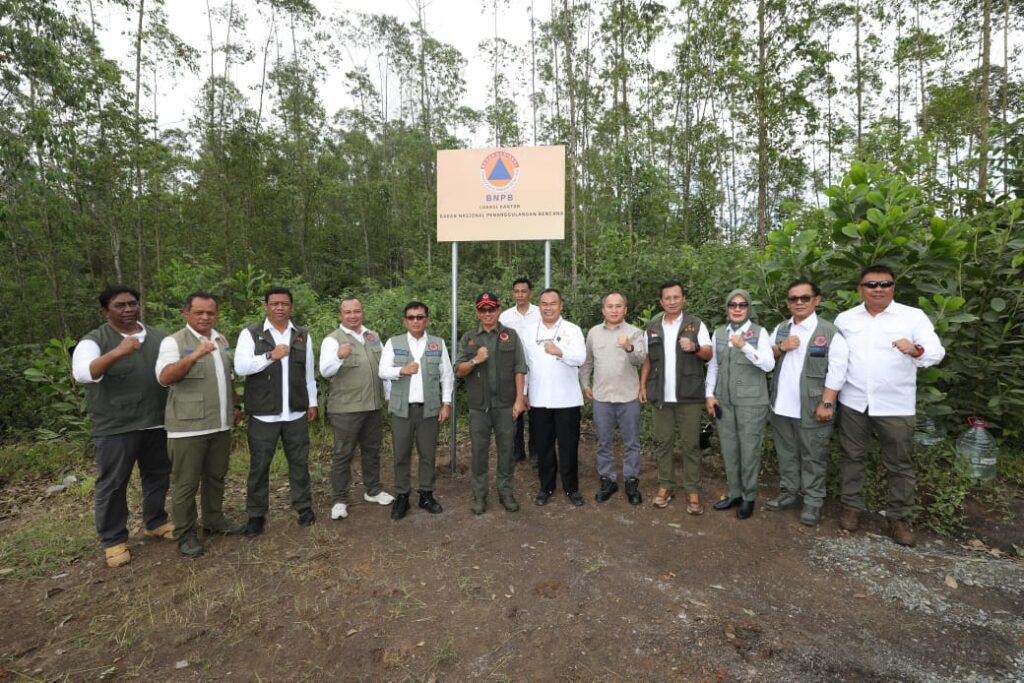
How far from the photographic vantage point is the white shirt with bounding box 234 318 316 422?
3451mm

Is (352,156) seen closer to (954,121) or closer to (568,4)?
(568,4)

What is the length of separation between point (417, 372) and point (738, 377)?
2449 millimetres

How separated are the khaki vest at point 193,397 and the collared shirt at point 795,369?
4.09 meters

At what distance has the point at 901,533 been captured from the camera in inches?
134

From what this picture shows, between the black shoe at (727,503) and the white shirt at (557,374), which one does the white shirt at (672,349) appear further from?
the black shoe at (727,503)

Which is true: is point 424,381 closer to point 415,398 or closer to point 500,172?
point 415,398

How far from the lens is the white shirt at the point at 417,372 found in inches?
150

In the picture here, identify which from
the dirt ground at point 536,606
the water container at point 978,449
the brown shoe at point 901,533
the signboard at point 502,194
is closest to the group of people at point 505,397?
the brown shoe at point 901,533

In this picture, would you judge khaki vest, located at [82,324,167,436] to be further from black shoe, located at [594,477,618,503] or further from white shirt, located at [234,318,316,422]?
black shoe, located at [594,477,618,503]

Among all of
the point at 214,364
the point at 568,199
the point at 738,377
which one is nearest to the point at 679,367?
the point at 738,377

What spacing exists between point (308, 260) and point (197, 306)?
18688mm

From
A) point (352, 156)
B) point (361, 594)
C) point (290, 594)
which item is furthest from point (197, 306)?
point (352, 156)

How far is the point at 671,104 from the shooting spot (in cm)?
1655

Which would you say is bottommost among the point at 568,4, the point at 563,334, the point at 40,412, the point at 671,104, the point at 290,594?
the point at 290,594
